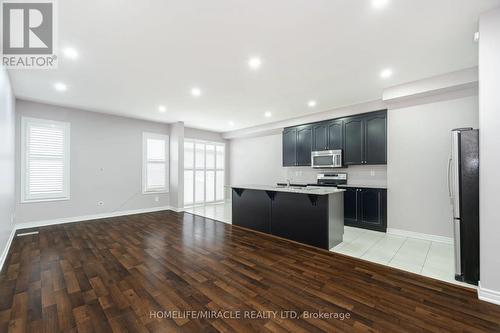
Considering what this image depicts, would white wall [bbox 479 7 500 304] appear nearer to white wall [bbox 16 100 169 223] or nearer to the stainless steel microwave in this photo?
the stainless steel microwave

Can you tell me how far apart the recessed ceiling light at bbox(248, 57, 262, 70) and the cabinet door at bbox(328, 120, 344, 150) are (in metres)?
2.95

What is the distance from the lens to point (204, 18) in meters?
2.22

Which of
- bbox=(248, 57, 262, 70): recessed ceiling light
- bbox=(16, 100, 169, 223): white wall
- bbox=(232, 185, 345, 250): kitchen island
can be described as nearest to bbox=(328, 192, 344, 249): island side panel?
bbox=(232, 185, 345, 250): kitchen island

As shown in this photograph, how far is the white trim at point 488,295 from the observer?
6.87ft

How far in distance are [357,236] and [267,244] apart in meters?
1.88

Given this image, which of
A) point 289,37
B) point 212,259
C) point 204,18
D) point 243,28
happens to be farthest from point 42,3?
point 212,259

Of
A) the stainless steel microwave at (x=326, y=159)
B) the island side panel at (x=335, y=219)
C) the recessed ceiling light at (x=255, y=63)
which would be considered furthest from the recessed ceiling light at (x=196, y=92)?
the stainless steel microwave at (x=326, y=159)

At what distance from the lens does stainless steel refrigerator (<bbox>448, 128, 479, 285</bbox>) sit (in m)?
2.43

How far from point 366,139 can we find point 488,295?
10.8 feet

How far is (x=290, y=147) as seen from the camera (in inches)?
252

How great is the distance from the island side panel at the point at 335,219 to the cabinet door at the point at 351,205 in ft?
3.30

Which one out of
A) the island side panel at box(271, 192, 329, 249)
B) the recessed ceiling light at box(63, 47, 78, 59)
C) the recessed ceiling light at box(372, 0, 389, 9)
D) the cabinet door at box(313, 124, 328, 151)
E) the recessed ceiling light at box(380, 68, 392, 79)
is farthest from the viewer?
the cabinet door at box(313, 124, 328, 151)

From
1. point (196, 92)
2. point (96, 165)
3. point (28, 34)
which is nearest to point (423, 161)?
point (196, 92)

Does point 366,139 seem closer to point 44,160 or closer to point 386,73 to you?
point 386,73
